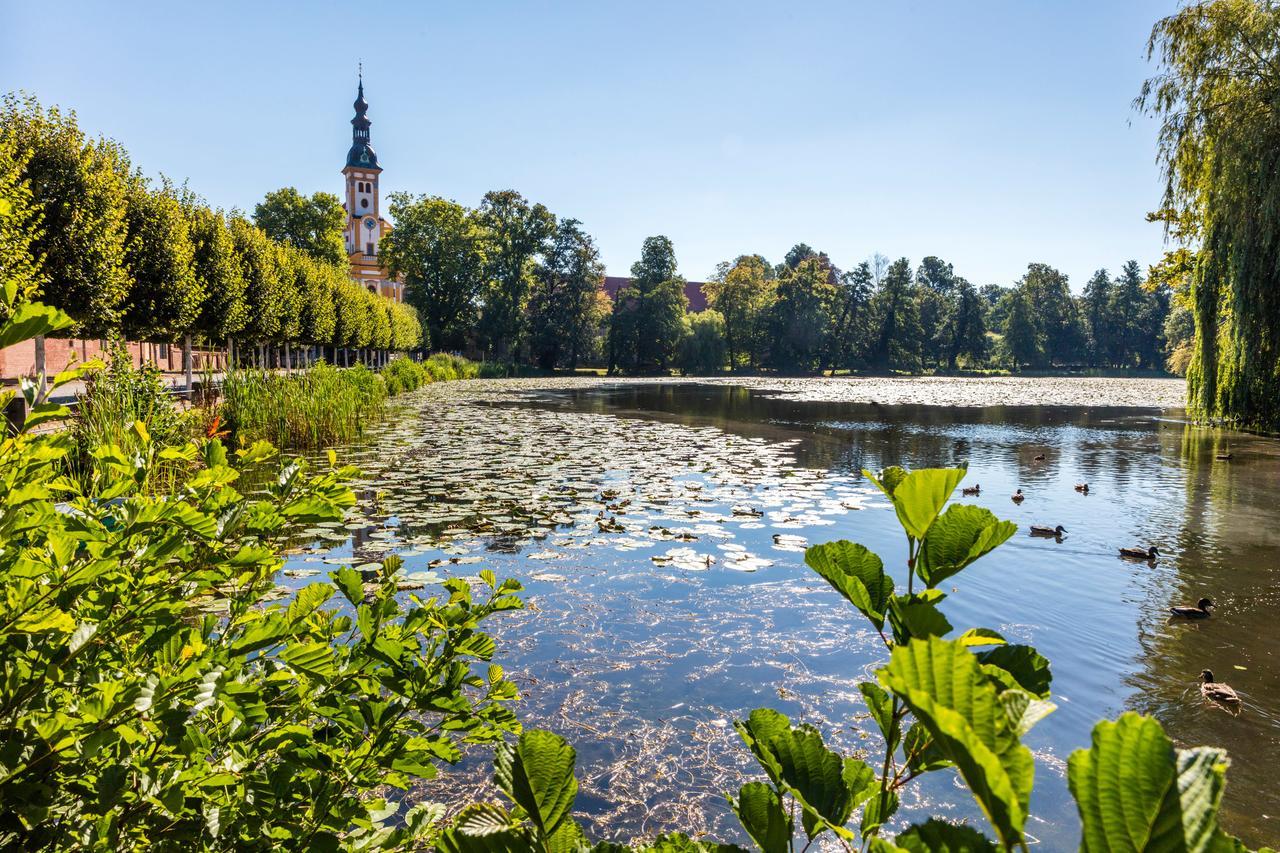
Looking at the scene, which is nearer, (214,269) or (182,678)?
(182,678)

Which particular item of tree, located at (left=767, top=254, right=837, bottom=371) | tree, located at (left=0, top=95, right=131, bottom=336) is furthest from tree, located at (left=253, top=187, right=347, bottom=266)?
tree, located at (left=0, top=95, right=131, bottom=336)

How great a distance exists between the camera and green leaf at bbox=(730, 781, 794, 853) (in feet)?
2.64

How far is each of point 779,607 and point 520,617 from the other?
198 cm

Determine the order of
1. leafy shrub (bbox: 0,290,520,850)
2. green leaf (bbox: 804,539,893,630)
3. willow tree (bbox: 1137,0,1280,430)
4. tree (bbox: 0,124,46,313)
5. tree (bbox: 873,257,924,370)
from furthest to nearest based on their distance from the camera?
tree (bbox: 873,257,924,370) < willow tree (bbox: 1137,0,1280,430) < tree (bbox: 0,124,46,313) < leafy shrub (bbox: 0,290,520,850) < green leaf (bbox: 804,539,893,630)

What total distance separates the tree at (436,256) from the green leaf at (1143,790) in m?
60.5

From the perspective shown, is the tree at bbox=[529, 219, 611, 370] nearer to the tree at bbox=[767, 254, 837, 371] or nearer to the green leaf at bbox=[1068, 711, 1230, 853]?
the tree at bbox=[767, 254, 837, 371]

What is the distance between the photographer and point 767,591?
20.5 ft

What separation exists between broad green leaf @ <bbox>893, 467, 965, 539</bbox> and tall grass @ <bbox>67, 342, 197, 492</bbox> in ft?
25.3

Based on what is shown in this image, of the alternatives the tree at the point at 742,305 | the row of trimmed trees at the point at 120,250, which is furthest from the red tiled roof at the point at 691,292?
the row of trimmed trees at the point at 120,250

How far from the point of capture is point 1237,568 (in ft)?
23.3

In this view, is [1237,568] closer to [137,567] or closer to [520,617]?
[520,617]

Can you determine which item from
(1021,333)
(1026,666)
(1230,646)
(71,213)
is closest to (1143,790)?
(1026,666)

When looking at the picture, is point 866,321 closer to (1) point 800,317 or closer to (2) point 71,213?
(1) point 800,317

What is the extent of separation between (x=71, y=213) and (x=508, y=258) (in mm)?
51870
